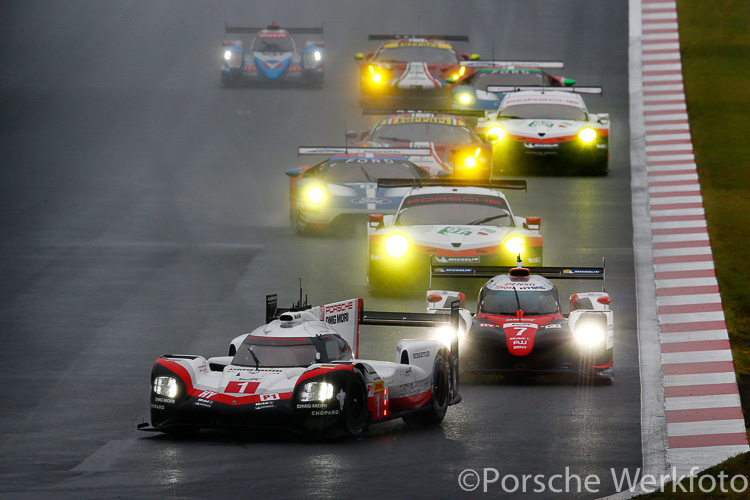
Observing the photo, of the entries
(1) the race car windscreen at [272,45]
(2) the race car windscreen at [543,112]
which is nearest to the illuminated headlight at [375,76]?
(1) the race car windscreen at [272,45]

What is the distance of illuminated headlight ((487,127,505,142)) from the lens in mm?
28094

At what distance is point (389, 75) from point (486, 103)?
3.27m

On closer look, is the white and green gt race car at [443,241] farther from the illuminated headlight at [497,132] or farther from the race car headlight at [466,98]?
the race car headlight at [466,98]

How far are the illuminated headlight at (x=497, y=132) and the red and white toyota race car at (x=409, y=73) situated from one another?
5556 mm

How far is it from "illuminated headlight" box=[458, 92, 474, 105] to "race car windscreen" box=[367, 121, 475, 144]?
401cm

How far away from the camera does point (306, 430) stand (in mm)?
12859

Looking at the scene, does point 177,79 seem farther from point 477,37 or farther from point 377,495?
point 377,495

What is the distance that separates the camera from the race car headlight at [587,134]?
27625 millimetres

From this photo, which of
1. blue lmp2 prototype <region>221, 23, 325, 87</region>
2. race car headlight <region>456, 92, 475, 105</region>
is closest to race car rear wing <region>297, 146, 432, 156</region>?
race car headlight <region>456, 92, 475, 105</region>

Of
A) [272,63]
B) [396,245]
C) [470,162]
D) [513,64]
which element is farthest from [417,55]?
[396,245]

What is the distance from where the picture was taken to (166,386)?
43.4 ft

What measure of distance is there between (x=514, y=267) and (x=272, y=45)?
→ 73.7 feet

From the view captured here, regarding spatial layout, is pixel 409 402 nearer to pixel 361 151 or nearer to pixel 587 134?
pixel 361 151

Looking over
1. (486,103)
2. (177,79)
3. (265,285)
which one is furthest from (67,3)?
(265,285)
